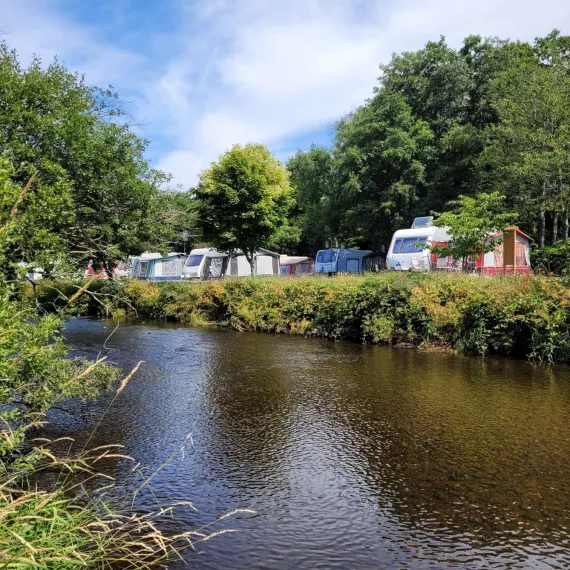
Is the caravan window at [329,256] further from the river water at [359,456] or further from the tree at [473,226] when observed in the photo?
the river water at [359,456]

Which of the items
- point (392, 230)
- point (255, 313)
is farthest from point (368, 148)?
point (255, 313)

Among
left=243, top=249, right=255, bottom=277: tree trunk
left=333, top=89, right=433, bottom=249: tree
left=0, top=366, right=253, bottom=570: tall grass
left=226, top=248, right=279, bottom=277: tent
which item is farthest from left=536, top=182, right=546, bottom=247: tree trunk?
left=0, top=366, right=253, bottom=570: tall grass

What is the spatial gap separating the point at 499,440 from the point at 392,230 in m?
30.5

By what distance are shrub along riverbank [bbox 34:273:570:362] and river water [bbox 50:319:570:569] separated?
4.31 feet

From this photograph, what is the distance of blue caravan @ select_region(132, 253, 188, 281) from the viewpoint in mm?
45500

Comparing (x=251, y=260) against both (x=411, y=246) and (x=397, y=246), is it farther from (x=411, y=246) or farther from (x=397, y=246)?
(x=411, y=246)

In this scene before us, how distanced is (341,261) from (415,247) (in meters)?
10.2

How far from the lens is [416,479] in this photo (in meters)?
6.80

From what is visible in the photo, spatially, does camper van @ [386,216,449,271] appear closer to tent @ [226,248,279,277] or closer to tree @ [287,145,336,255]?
tree @ [287,145,336,255]

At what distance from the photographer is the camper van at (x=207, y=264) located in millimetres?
41688

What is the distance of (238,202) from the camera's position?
34469 mm

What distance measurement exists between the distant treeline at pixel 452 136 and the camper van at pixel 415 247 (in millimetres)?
3938

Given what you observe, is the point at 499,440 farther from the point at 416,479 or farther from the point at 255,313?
the point at 255,313

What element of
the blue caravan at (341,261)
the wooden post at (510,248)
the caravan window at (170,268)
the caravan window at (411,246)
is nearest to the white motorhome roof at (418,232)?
the caravan window at (411,246)
